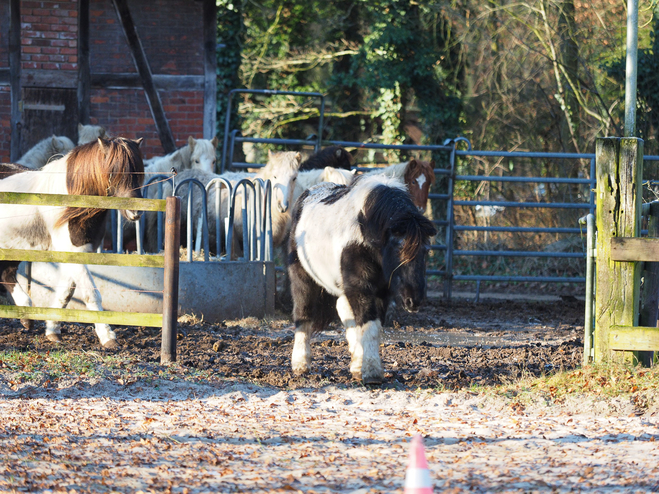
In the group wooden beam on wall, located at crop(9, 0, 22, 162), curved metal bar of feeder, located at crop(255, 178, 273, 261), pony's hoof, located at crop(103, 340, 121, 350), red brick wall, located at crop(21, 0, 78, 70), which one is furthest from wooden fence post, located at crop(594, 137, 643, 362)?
wooden beam on wall, located at crop(9, 0, 22, 162)

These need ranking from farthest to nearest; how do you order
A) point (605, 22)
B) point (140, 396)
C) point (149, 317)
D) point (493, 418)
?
point (605, 22) < point (149, 317) < point (140, 396) < point (493, 418)

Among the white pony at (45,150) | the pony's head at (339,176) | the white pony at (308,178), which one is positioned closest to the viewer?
the pony's head at (339,176)

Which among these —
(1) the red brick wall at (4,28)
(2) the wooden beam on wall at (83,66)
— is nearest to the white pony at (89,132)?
(2) the wooden beam on wall at (83,66)

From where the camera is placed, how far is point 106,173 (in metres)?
6.71

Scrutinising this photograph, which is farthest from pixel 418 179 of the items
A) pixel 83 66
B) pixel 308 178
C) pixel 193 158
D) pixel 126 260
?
pixel 83 66

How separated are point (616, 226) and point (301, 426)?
2.58 meters

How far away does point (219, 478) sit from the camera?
11.7ft

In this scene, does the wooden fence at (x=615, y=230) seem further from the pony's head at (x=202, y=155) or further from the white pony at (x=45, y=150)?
the white pony at (x=45, y=150)

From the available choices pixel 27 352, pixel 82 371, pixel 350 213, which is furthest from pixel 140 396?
pixel 350 213

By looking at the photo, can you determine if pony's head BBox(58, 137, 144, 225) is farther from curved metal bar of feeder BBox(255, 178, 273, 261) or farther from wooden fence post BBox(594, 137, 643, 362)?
wooden fence post BBox(594, 137, 643, 362)

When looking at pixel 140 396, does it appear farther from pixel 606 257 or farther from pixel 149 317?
pixel 606 257

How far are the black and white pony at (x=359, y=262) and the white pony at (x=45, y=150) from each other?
5372 millimetres

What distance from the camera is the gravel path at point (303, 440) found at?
3.50 m

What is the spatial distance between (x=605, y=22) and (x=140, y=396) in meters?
13.8
